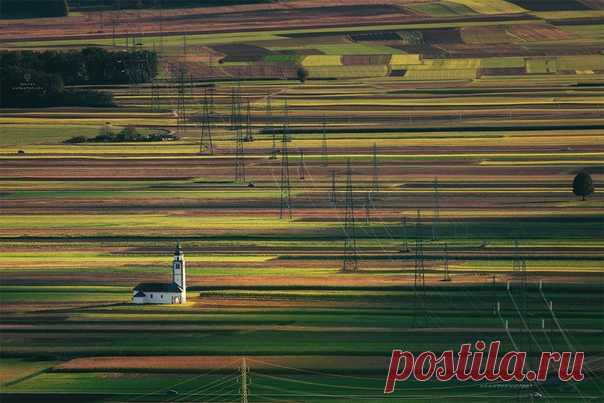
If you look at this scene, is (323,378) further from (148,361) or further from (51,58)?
(51,58)

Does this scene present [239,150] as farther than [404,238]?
Yes

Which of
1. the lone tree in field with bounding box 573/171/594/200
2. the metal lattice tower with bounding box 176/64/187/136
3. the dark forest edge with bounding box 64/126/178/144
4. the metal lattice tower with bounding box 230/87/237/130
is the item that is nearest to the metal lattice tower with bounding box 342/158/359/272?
the lone tree in field with bounding box 573/171/594/200

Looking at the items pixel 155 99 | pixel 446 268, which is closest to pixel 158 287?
pixel 446 268

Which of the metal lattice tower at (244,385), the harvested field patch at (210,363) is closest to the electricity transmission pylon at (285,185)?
the harvested field patch at (210,363)

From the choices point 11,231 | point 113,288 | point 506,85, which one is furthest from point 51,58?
point 113,288

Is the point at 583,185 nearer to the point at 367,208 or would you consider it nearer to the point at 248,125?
the point at 367,208

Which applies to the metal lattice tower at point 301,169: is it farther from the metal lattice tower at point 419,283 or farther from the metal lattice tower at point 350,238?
the metal lattice tower at point 419,283
